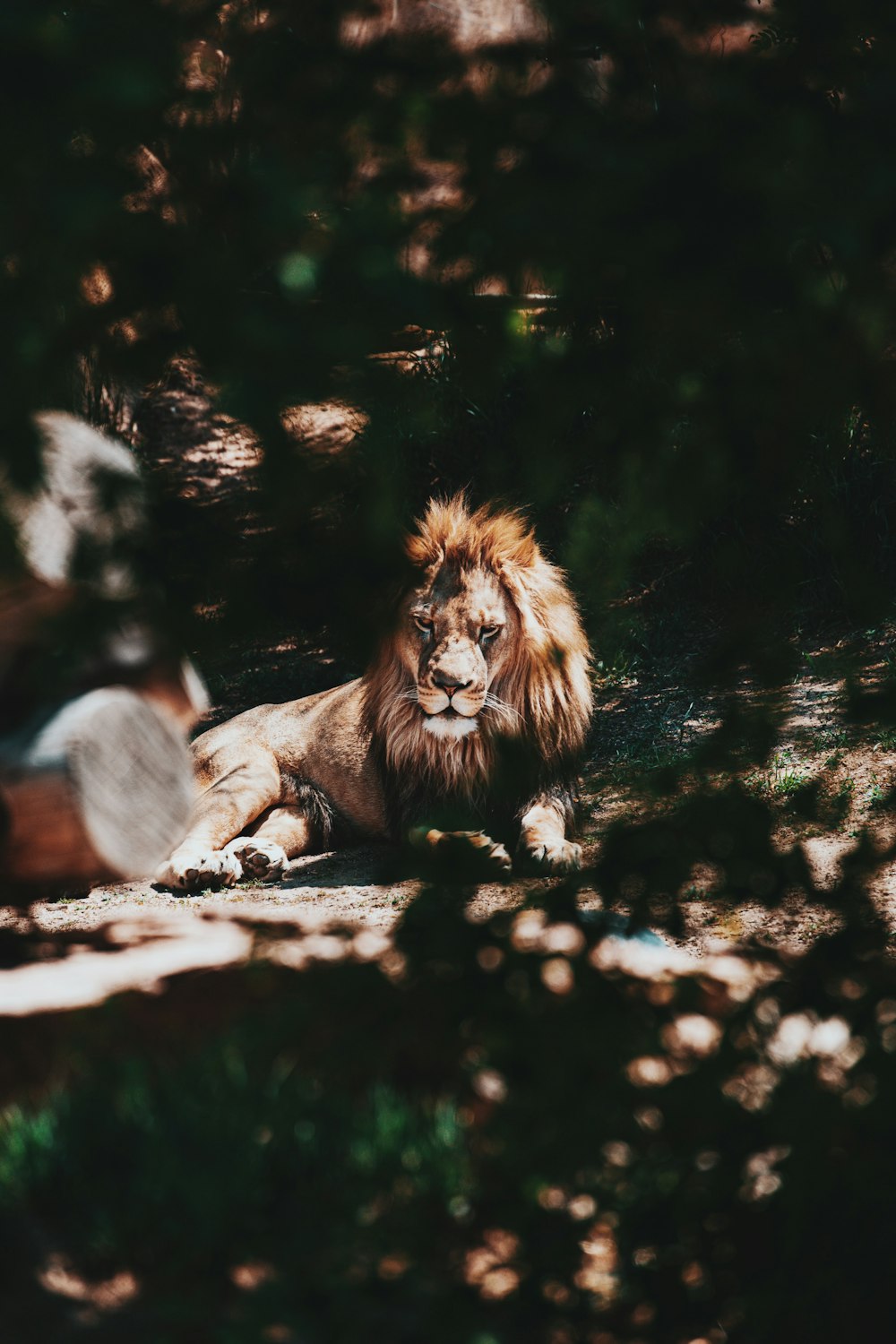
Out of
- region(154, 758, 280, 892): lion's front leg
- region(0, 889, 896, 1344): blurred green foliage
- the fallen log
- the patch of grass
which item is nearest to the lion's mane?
region(154, 758, 280, 892): lion's front leg

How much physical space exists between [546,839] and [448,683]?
0.75m

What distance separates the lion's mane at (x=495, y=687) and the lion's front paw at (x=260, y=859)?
653mm

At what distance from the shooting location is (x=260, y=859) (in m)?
5.56

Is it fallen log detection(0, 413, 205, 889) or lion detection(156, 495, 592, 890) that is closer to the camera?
fallen log detection(0, 413, 205, 889)

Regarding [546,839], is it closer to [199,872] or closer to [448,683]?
[448,683]

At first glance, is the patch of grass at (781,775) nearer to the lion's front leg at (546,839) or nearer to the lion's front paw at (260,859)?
the lion's front leg at (546,839)

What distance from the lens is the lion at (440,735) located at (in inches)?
218

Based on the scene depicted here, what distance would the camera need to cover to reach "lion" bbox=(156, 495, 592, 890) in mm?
5527

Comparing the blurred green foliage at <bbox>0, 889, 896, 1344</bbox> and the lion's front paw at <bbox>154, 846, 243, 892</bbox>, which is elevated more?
the blurred green foliage at <bbox>0, 889, 896, 1344</bbox>

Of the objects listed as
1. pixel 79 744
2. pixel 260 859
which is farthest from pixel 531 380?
pixel 260 859

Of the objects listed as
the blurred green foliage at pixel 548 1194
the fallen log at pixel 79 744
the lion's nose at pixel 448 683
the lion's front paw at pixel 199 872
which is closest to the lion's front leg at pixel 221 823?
the lion's front paw at pixel 199 872

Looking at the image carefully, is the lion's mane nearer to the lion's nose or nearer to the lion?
the lion

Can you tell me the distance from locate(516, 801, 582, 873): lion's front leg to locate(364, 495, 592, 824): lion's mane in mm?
123

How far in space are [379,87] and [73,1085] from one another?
5.38 feet
